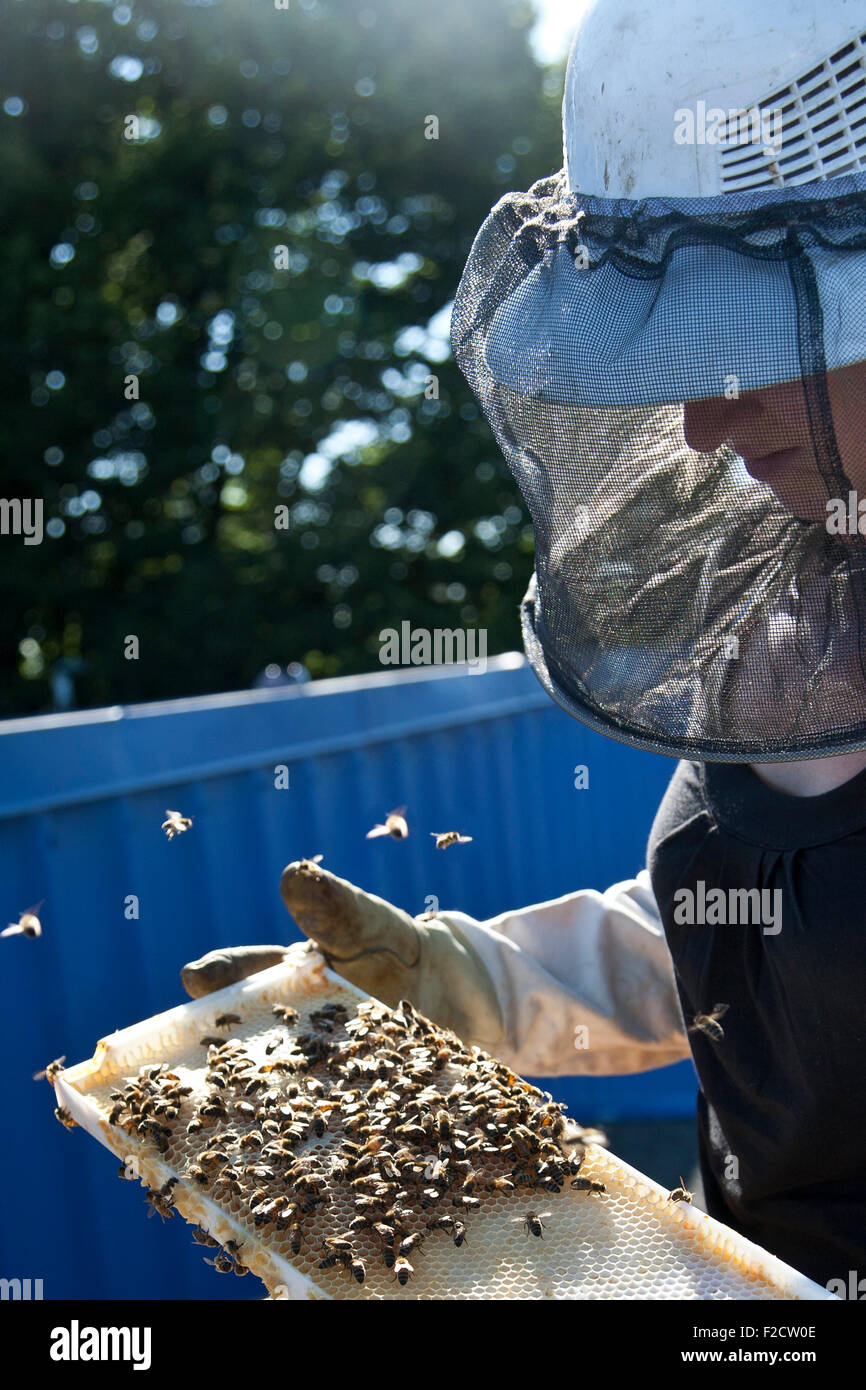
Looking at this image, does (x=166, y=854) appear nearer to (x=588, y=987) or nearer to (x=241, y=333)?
(x=588, y=987)

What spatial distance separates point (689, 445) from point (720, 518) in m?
0.16

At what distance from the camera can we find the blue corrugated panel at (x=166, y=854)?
8.31ft

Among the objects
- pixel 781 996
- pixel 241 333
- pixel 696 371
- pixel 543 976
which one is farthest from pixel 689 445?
pixel 241 333

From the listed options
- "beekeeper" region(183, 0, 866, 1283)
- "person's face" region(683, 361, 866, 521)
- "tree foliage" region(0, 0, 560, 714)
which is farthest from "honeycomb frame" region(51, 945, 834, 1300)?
"tree foliage" region(0, 0, 560, 714)

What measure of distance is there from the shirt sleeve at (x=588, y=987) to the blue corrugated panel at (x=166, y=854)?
898 mm

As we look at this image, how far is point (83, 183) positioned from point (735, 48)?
18472 millimetres

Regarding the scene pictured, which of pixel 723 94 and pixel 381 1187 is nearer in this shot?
pixel 723 94

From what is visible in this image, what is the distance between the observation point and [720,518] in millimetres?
1728

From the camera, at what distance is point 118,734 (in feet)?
9.43

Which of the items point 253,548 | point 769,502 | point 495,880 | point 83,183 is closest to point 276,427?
point 253,548

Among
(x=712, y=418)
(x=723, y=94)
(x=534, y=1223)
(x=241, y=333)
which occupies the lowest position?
(x=534, y=1223)

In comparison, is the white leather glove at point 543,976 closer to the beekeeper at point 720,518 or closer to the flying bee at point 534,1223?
the beekeeper at point 720,518

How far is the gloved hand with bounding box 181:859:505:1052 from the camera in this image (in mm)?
2072

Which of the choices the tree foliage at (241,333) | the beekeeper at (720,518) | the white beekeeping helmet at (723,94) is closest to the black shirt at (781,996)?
the beekeeper at (720,518)
